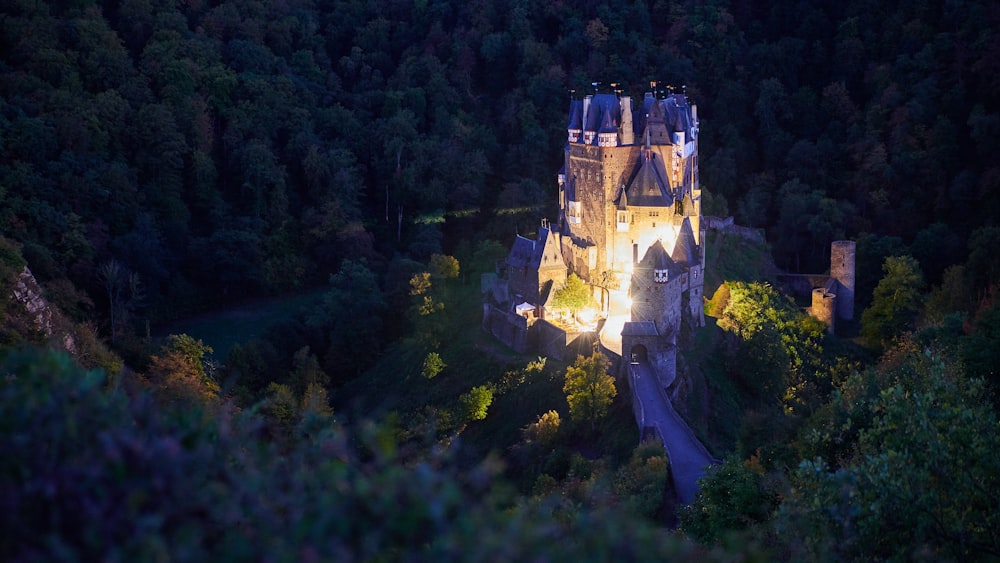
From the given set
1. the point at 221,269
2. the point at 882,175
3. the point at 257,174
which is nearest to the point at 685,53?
the point at 882,175

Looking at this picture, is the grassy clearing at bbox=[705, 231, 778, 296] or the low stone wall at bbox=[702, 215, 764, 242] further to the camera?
the low stone wall at bbox=[702, 215, 764, 242]

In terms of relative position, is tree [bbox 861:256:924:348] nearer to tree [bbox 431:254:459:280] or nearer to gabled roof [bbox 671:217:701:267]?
gabled roof [bbox 671:217:701:267]

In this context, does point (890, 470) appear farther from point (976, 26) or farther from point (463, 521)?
point (976, 26)

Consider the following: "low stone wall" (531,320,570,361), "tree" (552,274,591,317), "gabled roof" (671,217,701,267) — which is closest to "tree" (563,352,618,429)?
"low stone wall" (531,320,570,361)

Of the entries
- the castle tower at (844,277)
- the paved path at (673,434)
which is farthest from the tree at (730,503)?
the castle tower at (844,277)

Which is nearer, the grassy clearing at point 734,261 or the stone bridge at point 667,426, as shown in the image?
the stone bridge at point 667,426

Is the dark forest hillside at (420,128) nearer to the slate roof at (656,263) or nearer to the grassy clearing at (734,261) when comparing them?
the grassy clearing at (734,261)

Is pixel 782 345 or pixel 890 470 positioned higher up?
pixel 890 470
